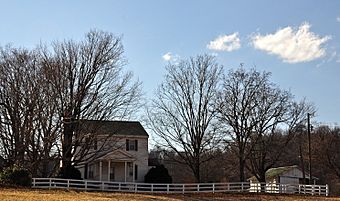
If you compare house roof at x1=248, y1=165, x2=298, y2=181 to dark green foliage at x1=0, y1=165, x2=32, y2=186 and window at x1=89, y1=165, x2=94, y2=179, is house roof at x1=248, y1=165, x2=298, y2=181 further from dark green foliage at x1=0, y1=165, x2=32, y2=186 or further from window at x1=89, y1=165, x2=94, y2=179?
dark green foliage at x1=0, y1=165, x2=32, y2=186

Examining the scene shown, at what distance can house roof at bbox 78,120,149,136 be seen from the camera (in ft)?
133

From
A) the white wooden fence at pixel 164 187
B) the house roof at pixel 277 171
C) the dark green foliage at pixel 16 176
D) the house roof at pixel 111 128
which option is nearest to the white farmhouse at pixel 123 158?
the house roof at pixel 111 128

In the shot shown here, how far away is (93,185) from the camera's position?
3997cm

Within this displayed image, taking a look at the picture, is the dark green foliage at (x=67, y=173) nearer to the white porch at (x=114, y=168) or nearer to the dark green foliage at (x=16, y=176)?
the dark green foliage at (x=16, y=176)

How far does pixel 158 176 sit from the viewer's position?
49.3 m

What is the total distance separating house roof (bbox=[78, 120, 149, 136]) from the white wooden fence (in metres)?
4.18

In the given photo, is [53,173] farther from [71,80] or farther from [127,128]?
[127,128]

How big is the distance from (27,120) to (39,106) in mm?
1444

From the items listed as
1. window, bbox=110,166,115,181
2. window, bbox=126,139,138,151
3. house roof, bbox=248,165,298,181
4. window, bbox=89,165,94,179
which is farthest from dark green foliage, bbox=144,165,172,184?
house roof, bbox=248,165,298,181

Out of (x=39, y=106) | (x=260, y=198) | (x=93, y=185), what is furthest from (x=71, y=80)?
(x=260, y=198)

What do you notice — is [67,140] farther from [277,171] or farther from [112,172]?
[277,171]

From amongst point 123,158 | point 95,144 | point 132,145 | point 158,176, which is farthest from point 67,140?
point 132,145

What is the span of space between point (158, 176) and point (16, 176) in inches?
651

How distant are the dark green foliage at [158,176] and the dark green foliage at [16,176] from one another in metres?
15.0
